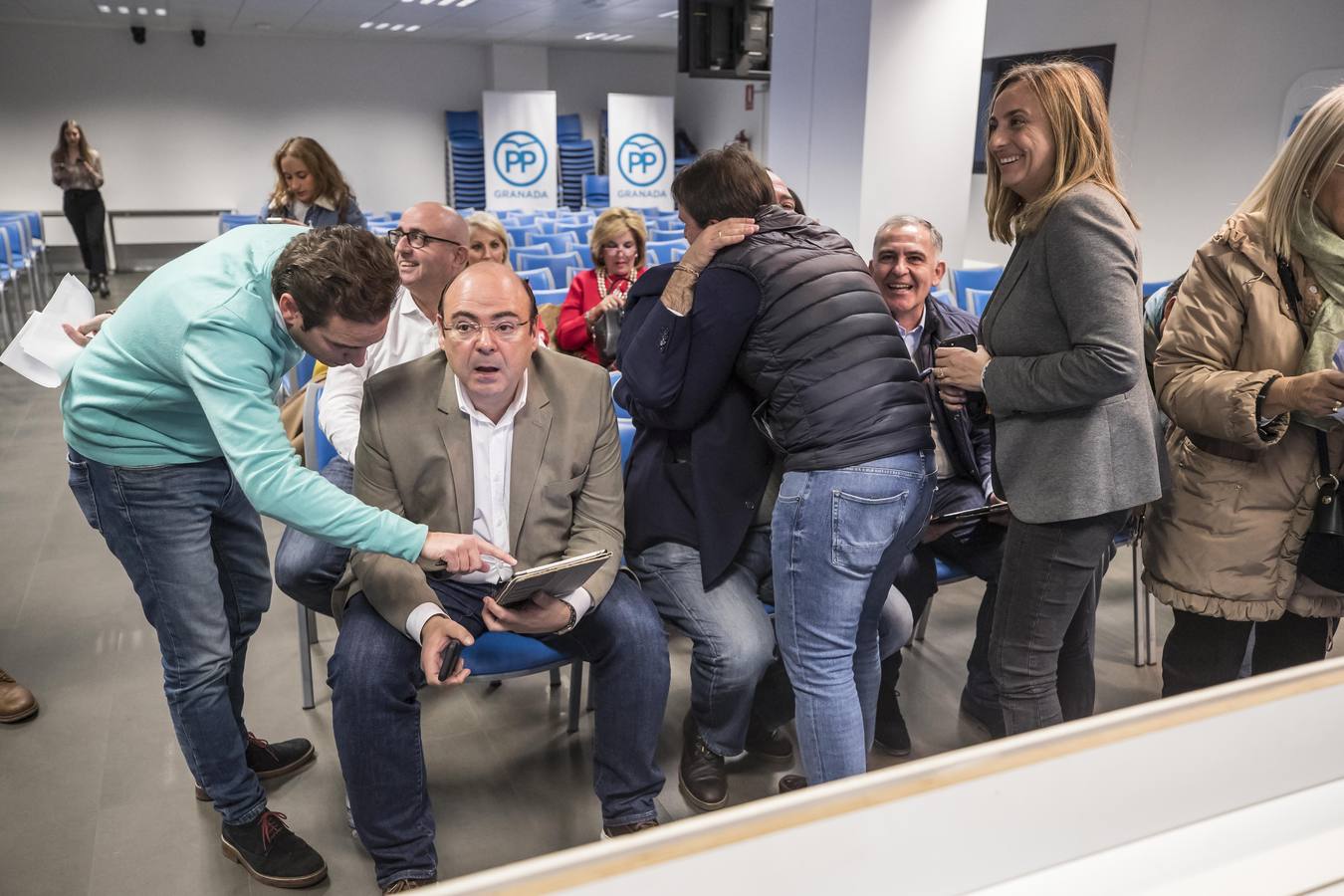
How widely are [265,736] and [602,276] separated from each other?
2.11 meters

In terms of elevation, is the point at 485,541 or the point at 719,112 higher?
the point at 719,112

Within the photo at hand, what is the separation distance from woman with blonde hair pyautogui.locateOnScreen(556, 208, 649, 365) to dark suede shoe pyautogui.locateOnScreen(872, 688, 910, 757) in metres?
1.67

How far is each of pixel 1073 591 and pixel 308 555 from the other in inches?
66.4

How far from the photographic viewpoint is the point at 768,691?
90.9 inches

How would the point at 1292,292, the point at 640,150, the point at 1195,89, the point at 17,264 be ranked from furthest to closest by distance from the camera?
1. the point at 640,150
2. the point at 17,264
3. the point at 1195,89
4. the point at 1292,292

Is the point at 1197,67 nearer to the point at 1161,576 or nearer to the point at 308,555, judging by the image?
the point at 1161,576

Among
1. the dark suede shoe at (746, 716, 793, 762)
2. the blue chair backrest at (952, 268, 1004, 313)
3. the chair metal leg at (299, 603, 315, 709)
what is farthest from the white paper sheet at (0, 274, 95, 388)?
the blue chair backrest at (952, 268, 1004, 313)

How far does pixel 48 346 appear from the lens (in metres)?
1.86

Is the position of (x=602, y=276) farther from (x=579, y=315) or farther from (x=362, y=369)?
(x=362, y=369)

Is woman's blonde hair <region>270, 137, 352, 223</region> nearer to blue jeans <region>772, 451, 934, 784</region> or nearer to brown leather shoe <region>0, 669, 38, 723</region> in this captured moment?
brown leather shoe <region>0, 669, 38, 723</region>

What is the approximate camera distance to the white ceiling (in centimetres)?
1092

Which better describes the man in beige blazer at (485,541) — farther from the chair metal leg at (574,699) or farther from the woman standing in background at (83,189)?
the woman standing in background at (83,189)

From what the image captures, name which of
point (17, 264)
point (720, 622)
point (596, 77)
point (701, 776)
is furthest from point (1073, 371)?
point (596, 77)

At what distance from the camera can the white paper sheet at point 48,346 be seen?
1.82 m
